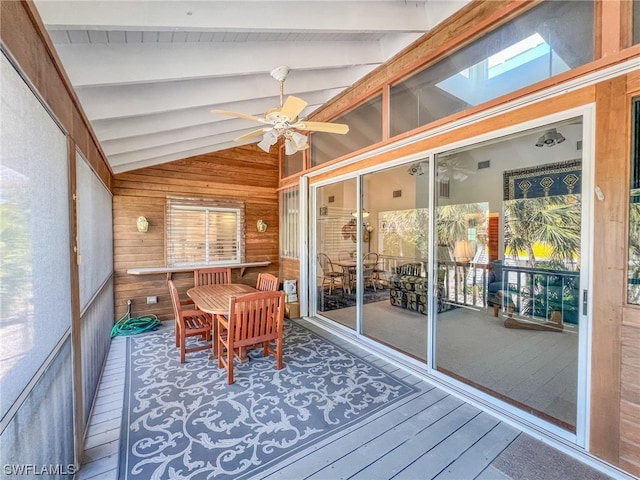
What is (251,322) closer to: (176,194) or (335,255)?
(335,255)

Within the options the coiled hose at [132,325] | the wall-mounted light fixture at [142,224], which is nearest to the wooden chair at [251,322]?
the coiled hose at [132,325]

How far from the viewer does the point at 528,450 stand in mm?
1997

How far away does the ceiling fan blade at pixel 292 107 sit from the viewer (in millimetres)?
2406

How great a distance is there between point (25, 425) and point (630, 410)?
10.5ft

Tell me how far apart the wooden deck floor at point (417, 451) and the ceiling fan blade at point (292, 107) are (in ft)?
8.83

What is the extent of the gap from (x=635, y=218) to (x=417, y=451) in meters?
2.07

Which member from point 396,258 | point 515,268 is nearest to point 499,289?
point 515,268

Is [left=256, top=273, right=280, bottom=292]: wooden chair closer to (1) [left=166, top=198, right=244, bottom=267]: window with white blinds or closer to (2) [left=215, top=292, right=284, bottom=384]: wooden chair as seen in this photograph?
(2) [left=215, top=292, right=284, bottom=384]: wooden chair

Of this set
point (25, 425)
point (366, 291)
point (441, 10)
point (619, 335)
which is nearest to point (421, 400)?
point (619, 335)

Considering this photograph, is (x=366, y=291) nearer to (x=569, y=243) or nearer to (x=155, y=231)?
(x=569, y=243)

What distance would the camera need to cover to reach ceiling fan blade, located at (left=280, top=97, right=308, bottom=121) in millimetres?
2406

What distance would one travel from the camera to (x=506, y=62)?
2363 millimetres

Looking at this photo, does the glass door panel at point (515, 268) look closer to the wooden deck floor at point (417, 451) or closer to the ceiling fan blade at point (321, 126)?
the wooden deck floor at point (417, 451)

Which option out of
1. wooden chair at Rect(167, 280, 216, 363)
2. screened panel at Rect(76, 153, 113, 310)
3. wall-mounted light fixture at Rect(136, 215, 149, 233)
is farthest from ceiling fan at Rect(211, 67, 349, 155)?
wall-mounted light fixture at Rect(136, 215, 149, 233)
